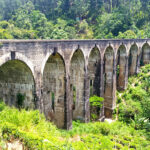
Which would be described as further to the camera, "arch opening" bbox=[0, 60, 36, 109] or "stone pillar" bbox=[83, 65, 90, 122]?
"stone pillar" bbox=[83, 65, 90, 122]

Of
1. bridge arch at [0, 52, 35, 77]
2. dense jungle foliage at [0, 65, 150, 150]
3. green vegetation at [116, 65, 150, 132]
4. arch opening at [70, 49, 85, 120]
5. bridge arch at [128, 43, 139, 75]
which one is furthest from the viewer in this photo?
bridge arch at [128, 43, 139, 75]

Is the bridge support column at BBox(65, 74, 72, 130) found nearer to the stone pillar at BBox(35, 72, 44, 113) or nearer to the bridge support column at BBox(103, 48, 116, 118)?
the stone pillar at BBox(35, 72, 44, 113)

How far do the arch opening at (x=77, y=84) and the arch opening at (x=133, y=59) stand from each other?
1622cm

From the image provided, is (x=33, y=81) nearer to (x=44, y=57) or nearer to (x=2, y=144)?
(x=44, y=57)

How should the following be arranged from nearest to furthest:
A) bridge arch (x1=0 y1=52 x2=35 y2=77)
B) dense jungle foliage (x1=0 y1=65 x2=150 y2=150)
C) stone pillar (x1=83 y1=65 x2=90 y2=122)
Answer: dense jungle foliage (x1=0 y1=65 x2=150 y2=150) < bridge arch (x1=0 y1=52 x2=35 y2=77) < stone pillar (x1=83 y1=65 x2=90 y2=122)

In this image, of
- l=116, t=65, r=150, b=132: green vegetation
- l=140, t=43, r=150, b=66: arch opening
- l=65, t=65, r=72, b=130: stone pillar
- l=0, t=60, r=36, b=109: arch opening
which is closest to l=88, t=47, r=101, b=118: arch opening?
l=116, t=65, r=150, b=132: green vegetation

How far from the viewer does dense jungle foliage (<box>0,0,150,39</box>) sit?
46.5 m

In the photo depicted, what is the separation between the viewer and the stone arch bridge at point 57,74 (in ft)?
41.1

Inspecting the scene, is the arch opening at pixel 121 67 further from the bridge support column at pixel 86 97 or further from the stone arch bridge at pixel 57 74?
the bridge support column at pixel 86 97

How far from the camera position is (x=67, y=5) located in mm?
63938

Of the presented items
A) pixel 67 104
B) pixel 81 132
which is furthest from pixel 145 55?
pixel 81 132

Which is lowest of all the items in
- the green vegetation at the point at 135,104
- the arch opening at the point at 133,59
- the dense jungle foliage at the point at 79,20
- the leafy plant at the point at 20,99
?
the green vegetation at the point at 135,104

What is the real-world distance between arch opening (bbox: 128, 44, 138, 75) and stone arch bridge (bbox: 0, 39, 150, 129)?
474 centimetres

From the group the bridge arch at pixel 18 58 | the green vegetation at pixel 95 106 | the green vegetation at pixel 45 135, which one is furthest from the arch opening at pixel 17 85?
the green vegetation at pixel 95 106
